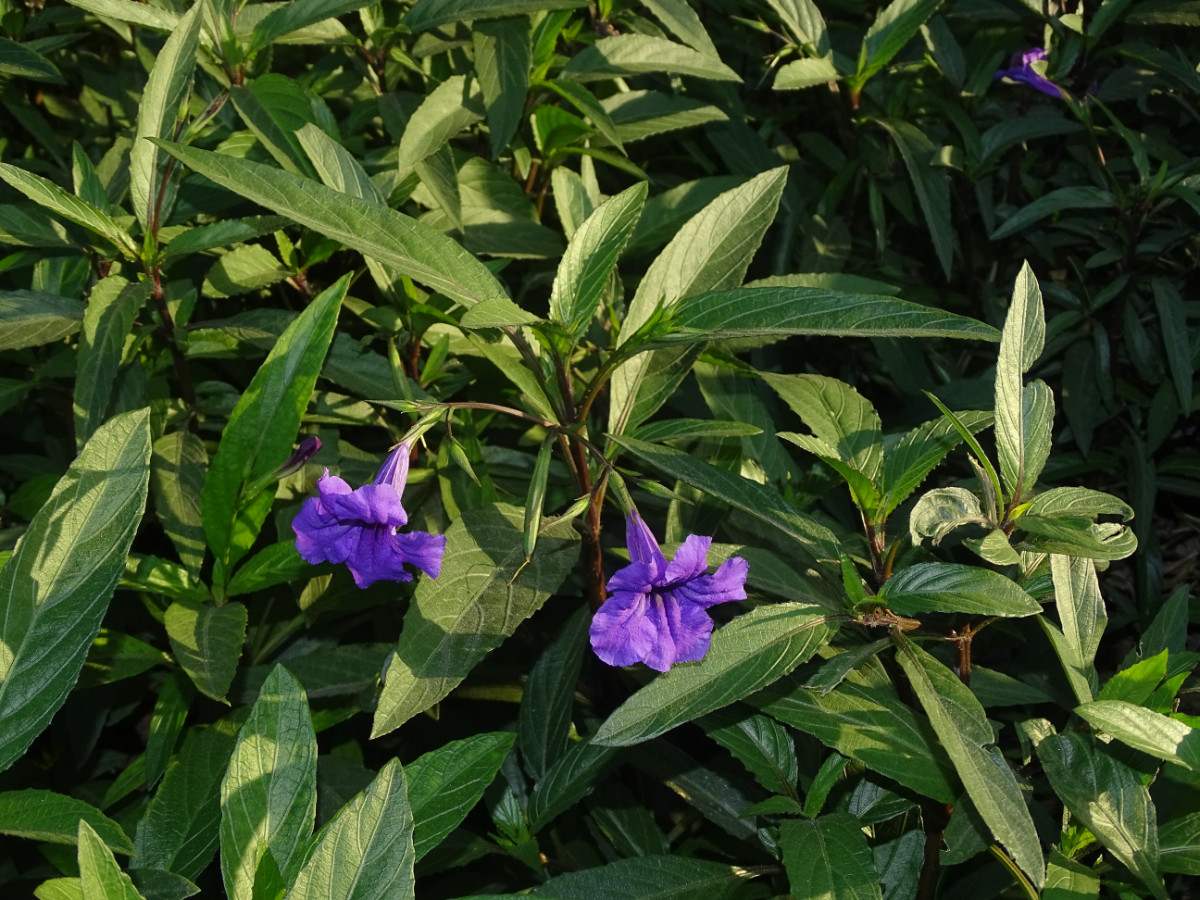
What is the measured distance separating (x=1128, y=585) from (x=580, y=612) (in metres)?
1.78

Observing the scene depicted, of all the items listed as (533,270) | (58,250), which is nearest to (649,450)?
(533,270)

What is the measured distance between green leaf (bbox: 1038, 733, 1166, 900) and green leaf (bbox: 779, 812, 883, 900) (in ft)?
0.85

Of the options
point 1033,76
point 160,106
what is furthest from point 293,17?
point 1033,76

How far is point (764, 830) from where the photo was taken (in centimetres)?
158

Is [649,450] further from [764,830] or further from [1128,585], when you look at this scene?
[1128,585]

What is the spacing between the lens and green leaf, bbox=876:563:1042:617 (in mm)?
1260

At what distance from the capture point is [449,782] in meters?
1.38

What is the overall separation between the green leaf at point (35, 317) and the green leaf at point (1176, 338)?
2.20 meters

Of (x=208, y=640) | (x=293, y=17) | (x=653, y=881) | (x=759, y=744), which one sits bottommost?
(x=653, y=881)

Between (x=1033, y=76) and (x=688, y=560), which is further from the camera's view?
(x=1033, y=76)

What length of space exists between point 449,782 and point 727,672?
0.38m

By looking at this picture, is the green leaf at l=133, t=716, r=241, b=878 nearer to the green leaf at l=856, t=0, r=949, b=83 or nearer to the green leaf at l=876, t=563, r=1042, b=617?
the green leaf at l=876, t=563, r=1042, b=617

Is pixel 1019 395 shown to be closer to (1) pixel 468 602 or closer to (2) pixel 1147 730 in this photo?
(2) pixel 1147 730

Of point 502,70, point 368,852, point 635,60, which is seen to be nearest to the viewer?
point 368,852
